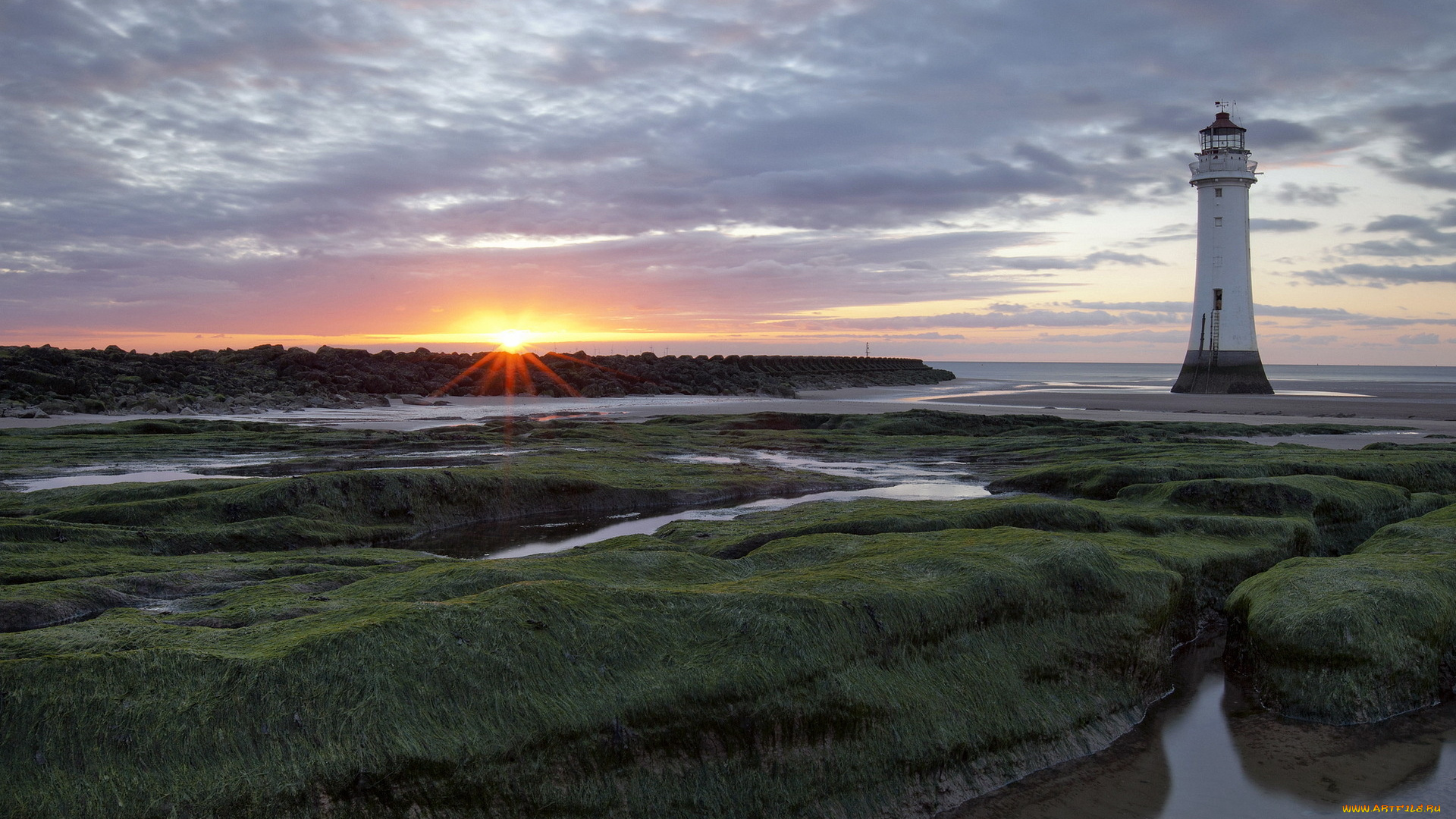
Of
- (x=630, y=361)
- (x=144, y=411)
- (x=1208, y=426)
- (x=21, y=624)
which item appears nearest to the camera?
(x=21, y=624)

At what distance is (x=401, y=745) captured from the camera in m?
5.00

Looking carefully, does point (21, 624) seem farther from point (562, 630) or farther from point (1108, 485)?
point (1108, 485)

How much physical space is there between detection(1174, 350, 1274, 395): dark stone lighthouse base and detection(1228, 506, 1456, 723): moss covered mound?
52405mm

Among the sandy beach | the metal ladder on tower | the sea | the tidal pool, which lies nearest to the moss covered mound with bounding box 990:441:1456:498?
the tidal pool

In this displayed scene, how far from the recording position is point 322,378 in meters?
55.6

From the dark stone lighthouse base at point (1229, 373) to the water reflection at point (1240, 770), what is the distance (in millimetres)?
54002

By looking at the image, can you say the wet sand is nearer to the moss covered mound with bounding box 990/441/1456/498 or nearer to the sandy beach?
the sandy beach

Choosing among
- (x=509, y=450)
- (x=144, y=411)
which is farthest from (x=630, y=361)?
(x=509, y=450)

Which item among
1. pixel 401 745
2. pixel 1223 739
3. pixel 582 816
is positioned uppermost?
pixel 401 745

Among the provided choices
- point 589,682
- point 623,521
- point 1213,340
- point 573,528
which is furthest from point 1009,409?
point 589,682

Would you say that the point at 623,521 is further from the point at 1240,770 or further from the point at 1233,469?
the point at 1233,469

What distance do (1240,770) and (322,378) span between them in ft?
188

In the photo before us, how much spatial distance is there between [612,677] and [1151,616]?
17.5ft

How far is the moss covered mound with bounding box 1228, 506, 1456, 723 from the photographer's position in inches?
306
